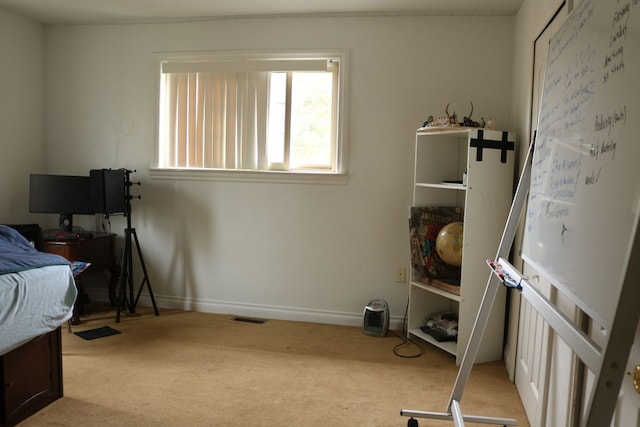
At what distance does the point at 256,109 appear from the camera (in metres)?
3.89

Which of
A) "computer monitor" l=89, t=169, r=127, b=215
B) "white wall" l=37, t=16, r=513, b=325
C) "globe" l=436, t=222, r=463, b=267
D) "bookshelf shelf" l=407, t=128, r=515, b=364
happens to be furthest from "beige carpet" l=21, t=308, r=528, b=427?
"computer monitor" l=89, t=169, r=127, b=215

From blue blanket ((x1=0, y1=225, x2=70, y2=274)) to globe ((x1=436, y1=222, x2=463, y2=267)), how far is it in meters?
2.32

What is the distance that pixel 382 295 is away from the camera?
3.79 metres

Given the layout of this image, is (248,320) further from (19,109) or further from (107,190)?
(19,109)

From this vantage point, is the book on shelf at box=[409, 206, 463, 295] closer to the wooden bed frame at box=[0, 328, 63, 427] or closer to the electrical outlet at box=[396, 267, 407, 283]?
the electrical outlet at box=[396, 267, 407, 283]

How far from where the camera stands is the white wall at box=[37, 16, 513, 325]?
3.60 metres

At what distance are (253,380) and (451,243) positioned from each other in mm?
1565

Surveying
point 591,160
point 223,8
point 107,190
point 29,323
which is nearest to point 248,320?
point 107,190

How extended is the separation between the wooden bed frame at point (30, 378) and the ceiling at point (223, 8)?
8.23 feet

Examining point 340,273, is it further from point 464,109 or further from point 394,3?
point 394,3

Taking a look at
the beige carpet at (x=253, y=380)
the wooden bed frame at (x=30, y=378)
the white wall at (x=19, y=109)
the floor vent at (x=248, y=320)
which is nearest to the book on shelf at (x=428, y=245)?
the beige carpet at (x=253, y=380)

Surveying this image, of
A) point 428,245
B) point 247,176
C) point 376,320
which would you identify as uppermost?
point 247,176

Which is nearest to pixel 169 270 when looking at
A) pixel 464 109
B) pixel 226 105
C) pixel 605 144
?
pixel 226 105

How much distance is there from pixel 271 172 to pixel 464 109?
1582mm
